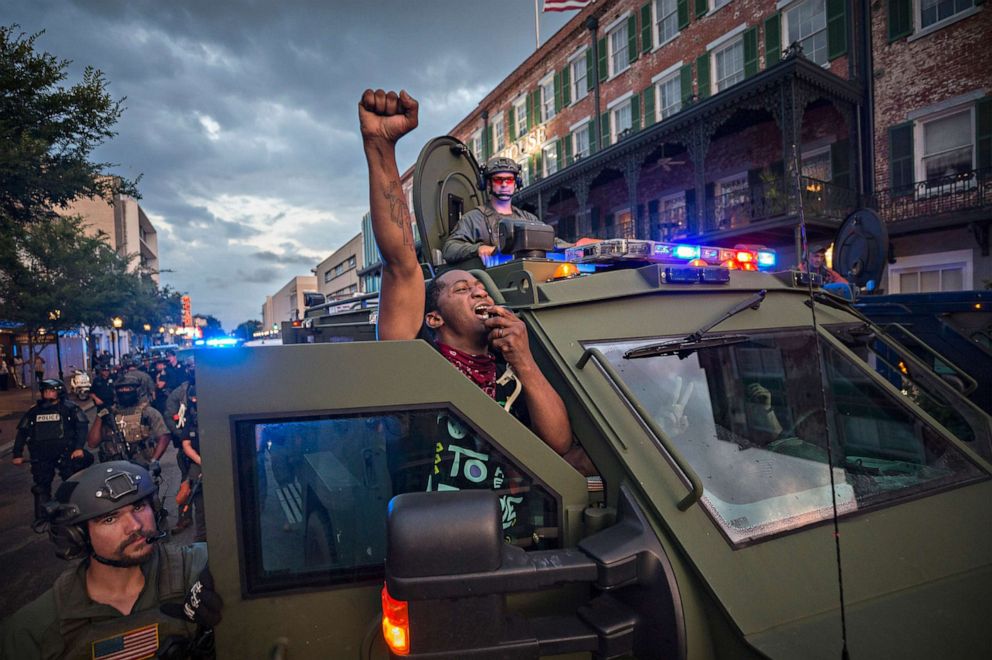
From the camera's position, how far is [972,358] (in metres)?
3.74

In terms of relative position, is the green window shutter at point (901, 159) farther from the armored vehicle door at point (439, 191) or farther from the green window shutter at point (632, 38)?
the armored vehicle door at point (439, 191)

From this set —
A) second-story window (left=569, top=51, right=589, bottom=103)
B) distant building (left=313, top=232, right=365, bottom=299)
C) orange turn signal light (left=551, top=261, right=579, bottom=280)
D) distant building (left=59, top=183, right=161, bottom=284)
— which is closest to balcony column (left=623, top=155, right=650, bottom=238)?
second-story window (left=569, top=51, right=589, bottom=103)

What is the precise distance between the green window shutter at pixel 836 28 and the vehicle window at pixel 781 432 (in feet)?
49.9

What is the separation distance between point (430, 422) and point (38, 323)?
76.3 feet

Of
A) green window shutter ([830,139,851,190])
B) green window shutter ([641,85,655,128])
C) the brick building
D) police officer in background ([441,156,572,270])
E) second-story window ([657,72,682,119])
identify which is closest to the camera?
police officer in background ([441,156,572,270])

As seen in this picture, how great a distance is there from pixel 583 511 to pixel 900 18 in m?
16.4

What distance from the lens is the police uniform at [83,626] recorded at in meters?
1.98

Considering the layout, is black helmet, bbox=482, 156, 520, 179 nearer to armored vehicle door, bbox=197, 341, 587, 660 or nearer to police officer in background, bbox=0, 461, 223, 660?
armored vehicle door, bbox=197, 341, 587, 660

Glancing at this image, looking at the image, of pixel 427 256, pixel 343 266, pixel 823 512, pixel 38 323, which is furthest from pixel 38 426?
pixel 343 266

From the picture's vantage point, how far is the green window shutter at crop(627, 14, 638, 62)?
62.7 ft

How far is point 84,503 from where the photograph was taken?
223cm

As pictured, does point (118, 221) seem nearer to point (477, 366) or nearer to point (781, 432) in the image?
point (477, 366)

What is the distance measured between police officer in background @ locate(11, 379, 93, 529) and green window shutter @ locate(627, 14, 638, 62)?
19563mm

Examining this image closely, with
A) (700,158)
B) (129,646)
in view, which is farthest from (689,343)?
(700,158)
